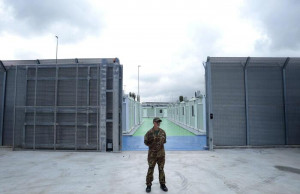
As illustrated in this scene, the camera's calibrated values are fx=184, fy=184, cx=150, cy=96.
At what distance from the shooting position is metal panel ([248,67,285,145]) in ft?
30.7

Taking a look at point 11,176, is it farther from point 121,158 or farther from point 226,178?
point 226,178

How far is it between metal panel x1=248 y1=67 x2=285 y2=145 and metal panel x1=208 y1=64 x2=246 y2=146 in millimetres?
466

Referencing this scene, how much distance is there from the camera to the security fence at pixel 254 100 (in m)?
9.27

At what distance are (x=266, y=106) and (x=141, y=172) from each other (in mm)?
7543

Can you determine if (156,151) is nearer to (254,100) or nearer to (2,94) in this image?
(254,100)

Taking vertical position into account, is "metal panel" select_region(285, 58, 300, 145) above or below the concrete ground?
above

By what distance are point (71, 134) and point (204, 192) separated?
6.72 m

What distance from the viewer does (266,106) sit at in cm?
948

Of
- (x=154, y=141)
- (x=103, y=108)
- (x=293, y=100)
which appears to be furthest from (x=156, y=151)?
(x=293, y=100)

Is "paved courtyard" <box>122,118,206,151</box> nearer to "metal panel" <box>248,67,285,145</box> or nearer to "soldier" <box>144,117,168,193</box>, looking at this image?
"metal panel" <box>248,67,285,145</box>

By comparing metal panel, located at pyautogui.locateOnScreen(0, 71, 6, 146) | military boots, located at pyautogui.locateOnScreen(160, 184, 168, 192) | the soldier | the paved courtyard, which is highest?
metal panel, located at pyautogui.locateOnScreen(0, 71, 6, 146)

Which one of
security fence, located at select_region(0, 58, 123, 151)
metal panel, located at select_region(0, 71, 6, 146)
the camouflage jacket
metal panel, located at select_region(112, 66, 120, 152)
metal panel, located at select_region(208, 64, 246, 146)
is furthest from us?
metal panel, located at select_region(0, 71, 6, 146)

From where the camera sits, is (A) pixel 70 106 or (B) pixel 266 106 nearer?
(A) pixel 70 106

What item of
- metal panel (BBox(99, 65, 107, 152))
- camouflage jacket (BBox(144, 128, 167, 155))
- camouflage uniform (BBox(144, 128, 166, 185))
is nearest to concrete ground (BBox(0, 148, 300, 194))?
camouflage uniform (BBox(144, 128, 166, 185))
